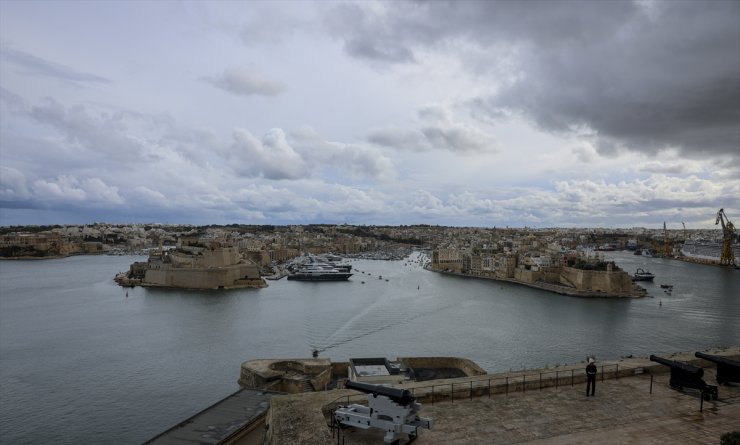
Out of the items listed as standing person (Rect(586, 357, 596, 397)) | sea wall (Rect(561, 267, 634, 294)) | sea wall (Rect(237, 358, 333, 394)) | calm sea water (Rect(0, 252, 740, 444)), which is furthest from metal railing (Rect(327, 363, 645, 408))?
sea wall (Rect(561, 267, 634, 294))

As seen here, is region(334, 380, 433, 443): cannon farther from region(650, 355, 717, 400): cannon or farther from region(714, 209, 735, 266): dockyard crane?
region(714, 209, 735, 266): dockyard crane

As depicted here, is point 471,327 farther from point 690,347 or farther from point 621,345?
point 690,347

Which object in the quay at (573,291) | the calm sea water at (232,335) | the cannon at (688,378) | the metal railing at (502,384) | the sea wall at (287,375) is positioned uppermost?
the cannon at (688,378)

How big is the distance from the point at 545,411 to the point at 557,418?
0.19 meters

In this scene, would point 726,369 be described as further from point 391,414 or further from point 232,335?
point 232,335

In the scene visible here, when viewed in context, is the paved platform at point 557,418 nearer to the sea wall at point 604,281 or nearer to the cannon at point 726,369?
the cannon at point 726,369

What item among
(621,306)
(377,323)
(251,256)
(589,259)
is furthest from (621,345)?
(251,256)

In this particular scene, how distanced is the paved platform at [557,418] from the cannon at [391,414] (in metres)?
0.20

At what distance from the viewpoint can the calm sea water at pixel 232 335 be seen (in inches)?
420

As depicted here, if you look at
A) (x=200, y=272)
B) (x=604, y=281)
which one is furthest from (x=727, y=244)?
(x=200, y=272)

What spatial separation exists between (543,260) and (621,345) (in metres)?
20.9

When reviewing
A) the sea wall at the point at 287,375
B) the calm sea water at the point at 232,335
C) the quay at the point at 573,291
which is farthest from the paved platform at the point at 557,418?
the quay at the point at 573,291

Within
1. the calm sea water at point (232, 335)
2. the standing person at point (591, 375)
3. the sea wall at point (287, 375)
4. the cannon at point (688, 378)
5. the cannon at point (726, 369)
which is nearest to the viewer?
the standing person at point (591, 375)

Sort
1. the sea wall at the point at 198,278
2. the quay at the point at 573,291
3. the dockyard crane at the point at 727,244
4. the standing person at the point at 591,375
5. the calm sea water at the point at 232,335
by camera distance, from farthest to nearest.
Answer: the dockyard crane at the point at 727,244 < the sea wall at the point at 198,278 < the quay at the point at 573,291 < the calm sea water at the point at 232,335 < the standing person at the point at 591,375
